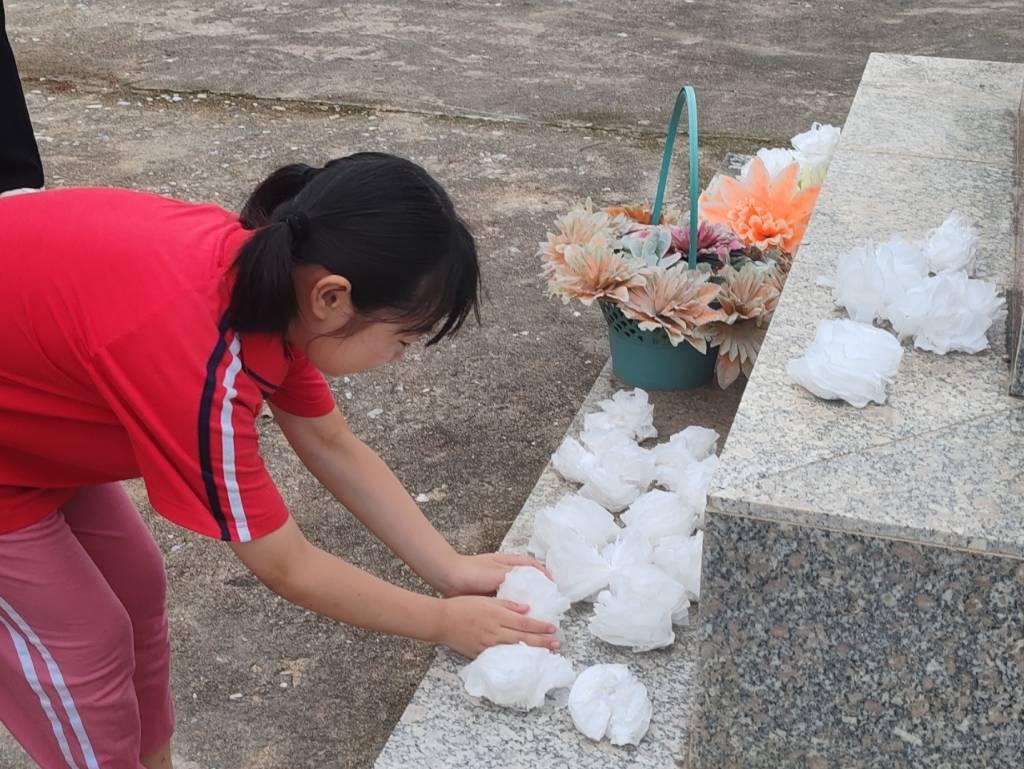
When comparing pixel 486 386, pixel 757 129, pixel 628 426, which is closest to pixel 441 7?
pixel 757 129

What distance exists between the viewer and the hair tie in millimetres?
1496

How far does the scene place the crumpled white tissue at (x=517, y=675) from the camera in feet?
6.22

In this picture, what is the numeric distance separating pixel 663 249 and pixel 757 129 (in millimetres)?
2772

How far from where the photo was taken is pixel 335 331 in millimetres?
1552

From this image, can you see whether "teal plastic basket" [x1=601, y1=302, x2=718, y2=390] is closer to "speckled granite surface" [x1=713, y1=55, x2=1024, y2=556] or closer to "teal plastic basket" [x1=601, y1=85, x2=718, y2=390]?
"teal plastic basket" [x1=601, y1=85, x2=718, y2=390]

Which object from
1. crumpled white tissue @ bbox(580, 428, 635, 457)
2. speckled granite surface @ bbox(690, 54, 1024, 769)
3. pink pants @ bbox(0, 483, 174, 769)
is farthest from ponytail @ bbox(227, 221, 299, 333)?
crumpled white tissue @ bbox(580, 428, 635, 457)

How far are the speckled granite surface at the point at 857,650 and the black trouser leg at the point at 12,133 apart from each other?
133 cm

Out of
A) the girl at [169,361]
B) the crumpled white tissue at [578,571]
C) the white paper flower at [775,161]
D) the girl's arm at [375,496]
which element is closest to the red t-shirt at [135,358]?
the girl at [169,361]

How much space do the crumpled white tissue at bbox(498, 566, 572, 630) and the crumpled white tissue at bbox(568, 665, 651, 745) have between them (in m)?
0.15

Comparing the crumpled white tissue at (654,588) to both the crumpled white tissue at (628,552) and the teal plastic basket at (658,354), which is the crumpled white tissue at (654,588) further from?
the teal plastic basket at (658,354)

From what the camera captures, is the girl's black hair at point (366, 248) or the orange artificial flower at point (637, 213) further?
the orange artificial flower at point (637, 213)

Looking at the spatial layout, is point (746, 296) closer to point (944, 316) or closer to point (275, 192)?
point (944, 316)

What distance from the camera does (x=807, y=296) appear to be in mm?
2217

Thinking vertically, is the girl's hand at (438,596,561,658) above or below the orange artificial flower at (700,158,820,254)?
below
